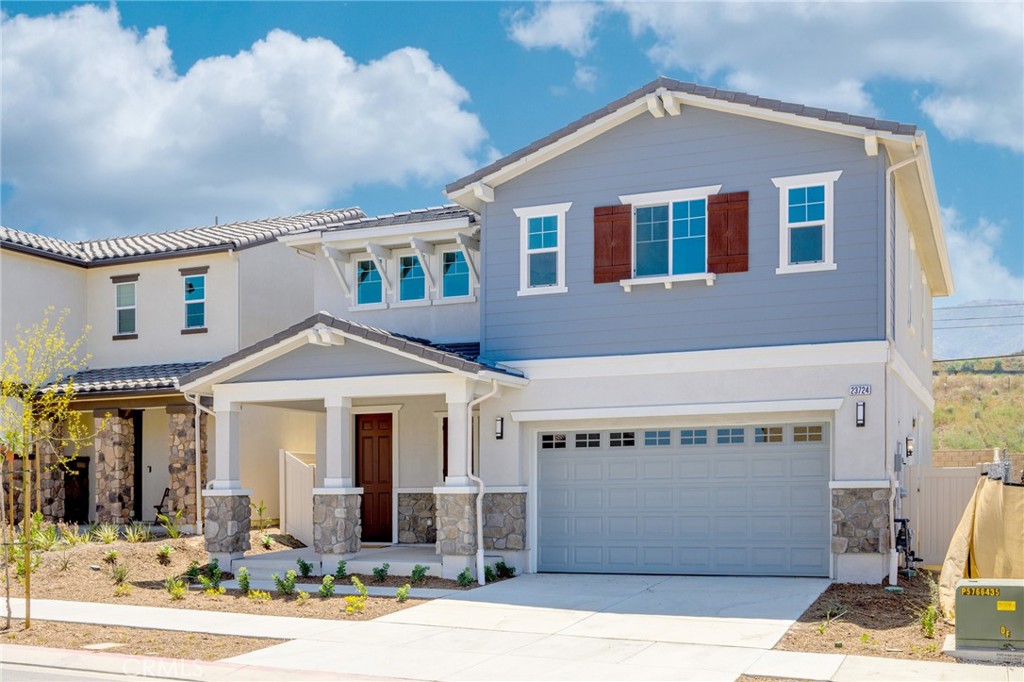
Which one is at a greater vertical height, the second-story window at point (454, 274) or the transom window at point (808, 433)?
the second-story window at point (454, 274)

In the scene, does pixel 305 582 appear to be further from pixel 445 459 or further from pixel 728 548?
pixel 728 548

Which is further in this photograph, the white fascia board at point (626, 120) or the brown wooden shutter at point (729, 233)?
the brown wooden shutter at point (729, 233)

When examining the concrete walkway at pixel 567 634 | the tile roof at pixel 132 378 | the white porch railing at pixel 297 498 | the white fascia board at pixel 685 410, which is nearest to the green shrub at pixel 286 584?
the concrete walkway at pixel 567 634

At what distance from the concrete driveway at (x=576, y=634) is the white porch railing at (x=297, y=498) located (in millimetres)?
6383

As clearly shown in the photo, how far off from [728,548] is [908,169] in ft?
20.2

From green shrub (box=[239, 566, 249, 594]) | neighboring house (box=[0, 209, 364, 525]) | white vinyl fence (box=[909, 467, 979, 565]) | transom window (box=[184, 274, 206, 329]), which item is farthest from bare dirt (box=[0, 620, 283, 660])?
transom window (box=[184, 274, 206, 329])

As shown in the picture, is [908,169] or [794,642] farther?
[908,169]

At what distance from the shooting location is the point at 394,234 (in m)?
19.8

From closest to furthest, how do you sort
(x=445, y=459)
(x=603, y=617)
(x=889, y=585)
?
(x=603, y=617), (x=889, y=585), (x=445, y=459)

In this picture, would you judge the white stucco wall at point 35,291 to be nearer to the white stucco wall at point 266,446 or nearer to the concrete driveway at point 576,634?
the white stucco wall at point 266,446

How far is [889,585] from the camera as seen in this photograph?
15305 millimetres

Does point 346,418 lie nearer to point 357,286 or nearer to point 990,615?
point 357,286

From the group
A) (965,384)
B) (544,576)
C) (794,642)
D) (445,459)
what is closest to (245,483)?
(445,459)

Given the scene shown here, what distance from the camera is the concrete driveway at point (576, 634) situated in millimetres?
11070
